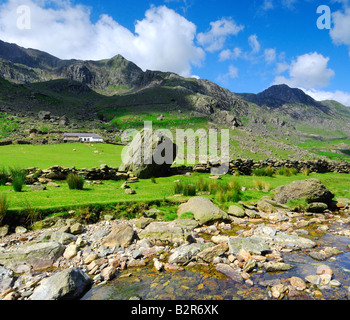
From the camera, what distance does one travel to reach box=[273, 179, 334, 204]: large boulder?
14.4m

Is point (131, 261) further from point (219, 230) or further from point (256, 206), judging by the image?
point (256, 206)

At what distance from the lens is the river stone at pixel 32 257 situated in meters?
7.00

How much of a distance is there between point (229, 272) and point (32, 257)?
6.66 m

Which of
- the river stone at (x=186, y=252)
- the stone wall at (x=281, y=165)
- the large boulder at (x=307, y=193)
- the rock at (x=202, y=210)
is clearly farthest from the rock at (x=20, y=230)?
the stone wall at (x=281, y=165)

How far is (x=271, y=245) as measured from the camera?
29.6ft

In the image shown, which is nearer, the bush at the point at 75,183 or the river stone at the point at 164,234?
the river stone at the point at 164,234

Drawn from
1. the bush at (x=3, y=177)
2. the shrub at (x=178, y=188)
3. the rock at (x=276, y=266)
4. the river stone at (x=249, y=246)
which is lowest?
the rock at (x=276, y=266)

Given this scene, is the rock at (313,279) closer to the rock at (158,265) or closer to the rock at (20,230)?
the rock at (158,265)

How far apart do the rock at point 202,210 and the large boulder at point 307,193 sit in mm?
5698

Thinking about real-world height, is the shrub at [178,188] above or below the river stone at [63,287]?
above

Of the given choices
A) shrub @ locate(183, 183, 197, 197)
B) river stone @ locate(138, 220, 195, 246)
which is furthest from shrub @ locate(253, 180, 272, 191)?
river stone @ locate(138, 220, 195, 246)

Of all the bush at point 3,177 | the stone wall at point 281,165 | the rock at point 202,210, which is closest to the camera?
the rock at point 202,210

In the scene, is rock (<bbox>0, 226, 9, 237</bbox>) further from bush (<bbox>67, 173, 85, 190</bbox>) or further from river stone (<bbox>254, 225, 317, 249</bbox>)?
river stone (<bbox>254, 225, 317, 249</bbox>)
